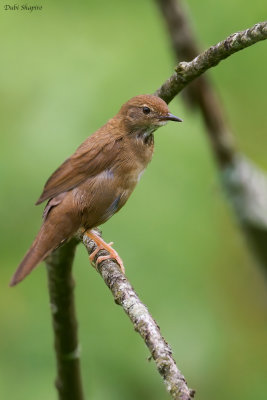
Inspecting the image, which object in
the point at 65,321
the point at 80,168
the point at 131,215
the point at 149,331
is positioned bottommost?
the point at 149,331

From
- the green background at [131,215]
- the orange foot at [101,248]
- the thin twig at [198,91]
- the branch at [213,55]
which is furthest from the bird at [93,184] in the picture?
the thin twig at [198,91]

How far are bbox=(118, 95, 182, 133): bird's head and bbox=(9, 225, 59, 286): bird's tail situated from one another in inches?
28.5

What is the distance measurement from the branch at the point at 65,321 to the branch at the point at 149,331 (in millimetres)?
459

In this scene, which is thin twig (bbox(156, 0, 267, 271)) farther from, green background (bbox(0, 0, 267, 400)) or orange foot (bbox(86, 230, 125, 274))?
orange foot (bbox(86, 230, 125, 274))

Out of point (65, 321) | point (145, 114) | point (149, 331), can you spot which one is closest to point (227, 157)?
point (145, 114)

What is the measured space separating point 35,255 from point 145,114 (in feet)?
3.00

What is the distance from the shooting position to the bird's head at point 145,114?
375 cm

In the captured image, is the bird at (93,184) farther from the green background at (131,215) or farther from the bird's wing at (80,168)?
the green background at (131,215)

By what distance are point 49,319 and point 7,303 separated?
0.99 feet

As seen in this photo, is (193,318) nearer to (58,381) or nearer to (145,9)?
(58,381)

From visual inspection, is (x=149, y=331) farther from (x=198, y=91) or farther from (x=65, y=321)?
(x=198, y=91)

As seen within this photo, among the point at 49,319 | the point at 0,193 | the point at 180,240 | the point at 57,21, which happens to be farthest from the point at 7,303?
the point at 57,21

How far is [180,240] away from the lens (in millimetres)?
4648

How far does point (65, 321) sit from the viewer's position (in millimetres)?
3730
